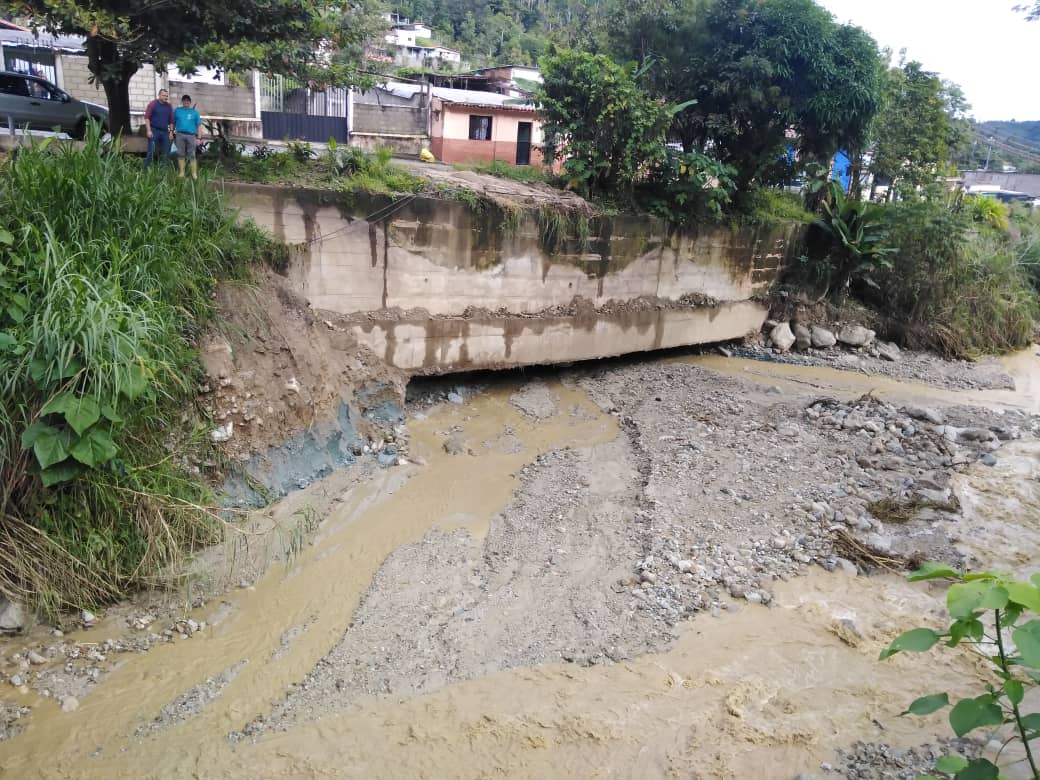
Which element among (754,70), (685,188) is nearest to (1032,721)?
(685,188)

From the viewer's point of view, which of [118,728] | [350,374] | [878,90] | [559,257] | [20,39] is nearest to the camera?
[118,728]

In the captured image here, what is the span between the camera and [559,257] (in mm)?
10594

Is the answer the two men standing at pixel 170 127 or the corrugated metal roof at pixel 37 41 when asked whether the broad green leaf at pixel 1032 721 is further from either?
the corrugated metal roof at pixel 37 41

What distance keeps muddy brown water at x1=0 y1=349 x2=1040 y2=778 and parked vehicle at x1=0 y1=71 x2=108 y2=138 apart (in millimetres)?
10523

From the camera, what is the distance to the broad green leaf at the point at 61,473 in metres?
5.07

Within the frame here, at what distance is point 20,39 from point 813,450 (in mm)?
20765

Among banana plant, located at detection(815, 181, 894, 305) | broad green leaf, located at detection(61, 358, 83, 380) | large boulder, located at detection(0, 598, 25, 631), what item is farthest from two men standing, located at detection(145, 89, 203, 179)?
banana plant, located at detection(815, 181, 894, 305)

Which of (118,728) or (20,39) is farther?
(20,39)

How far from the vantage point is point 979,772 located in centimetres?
241

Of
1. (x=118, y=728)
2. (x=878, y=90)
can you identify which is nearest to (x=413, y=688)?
(x=118, y=728)

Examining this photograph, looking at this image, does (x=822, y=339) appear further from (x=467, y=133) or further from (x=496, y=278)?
Answer: (x=467, y=133)

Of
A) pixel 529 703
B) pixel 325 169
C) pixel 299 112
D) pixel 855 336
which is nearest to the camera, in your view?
pixel 529 703

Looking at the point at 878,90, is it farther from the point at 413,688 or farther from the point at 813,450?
the point at 413,688

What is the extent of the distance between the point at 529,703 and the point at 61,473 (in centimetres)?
368
